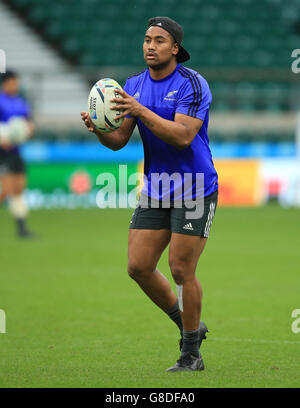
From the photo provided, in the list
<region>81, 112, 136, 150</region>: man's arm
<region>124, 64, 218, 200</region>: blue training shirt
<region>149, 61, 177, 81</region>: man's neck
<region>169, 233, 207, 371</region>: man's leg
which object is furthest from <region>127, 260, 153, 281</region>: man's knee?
<region>149, 61, 177, 81</region>: man's neck

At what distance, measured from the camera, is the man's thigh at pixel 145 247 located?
5934 millimetres

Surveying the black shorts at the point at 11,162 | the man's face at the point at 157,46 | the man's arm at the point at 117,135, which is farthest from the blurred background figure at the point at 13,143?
the man's face at the point at 157,46

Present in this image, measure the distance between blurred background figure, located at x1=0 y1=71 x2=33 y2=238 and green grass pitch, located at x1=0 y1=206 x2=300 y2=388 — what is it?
0.63 meters

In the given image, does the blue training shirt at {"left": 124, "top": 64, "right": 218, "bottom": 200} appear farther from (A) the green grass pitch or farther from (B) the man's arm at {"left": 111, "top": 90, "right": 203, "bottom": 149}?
(A) the green grass pitch

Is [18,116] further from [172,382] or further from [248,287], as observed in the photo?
[172,382]

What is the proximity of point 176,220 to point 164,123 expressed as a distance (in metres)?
0.76

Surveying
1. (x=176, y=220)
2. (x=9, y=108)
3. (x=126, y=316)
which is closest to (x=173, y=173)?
(x=176, y=220)

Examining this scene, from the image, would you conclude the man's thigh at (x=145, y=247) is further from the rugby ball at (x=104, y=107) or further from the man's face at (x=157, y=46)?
the man's face at (x=157, y=46)

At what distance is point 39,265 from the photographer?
38.3 ft

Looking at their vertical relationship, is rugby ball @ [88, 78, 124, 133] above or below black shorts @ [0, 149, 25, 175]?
above

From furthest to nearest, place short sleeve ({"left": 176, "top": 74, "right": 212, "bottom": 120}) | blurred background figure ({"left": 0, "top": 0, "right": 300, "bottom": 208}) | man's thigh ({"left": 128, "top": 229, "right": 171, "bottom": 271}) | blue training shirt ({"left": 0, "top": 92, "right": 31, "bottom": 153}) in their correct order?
blurred background figure ({"left": 0, "top": 0, "right": 300, "bottom": 208}) → blue training shirt ({"left": 0, "top": 92, "right": 31, "bottom": 153}) → man's thigh ({"left": 128, "top": 229, "right": 171, "bottom": 271}) → short sleeve ({"left": 176, "top": 74, "right": 212, "bottom": 120})

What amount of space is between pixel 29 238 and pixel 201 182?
30.2 ft

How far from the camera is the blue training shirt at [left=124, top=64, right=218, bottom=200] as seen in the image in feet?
18.9

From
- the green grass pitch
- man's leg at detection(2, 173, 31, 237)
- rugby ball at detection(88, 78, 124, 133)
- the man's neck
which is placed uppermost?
the man's neck
